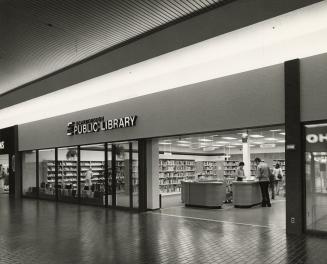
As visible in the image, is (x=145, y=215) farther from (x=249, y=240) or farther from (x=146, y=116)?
(x=249, y=240)

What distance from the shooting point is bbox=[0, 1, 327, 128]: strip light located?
7223 millimetres

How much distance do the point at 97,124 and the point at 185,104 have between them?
13.4ft

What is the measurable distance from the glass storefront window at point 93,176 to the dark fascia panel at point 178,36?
332cm

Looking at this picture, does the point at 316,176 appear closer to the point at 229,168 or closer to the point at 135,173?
the point at 135,173

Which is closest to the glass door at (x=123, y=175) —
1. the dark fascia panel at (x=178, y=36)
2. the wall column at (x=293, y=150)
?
the dark fascia panel at (x=178, y=36)

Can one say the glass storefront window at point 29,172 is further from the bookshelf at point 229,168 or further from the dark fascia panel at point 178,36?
the bookshelf at point 229,168

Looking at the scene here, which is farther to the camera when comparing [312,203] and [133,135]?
[133,135]

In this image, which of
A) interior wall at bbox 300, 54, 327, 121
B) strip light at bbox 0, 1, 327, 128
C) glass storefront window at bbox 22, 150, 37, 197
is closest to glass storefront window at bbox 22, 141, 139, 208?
glass storefront window at bbox 22, 150, 37, 197

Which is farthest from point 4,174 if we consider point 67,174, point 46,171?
point 67,174

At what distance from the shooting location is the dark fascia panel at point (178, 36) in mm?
6150

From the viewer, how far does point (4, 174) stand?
21422 millimetres

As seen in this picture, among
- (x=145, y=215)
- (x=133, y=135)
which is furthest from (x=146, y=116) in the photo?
(x=145, y=215)

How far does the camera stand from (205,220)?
9.71 metres

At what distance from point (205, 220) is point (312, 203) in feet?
9.74
